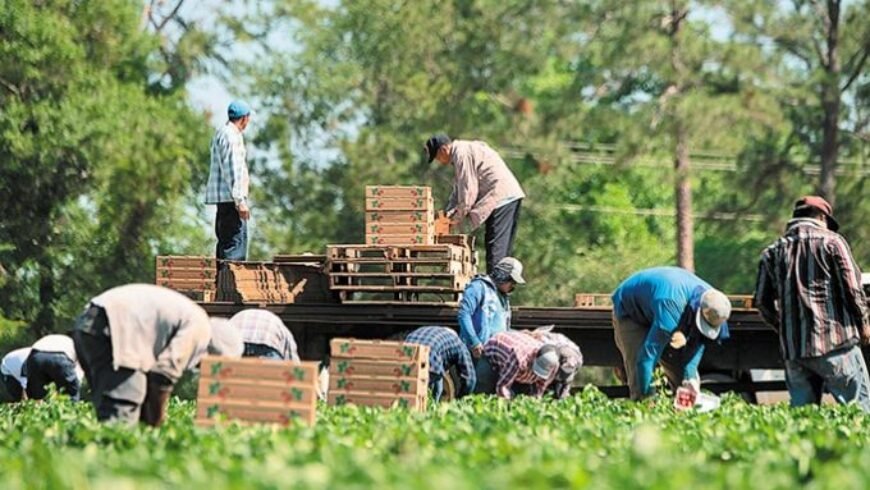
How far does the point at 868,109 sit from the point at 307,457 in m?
36.2

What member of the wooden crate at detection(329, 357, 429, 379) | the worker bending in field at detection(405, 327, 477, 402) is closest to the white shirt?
the worker bending in field at detection(405, 327, 477, 402)

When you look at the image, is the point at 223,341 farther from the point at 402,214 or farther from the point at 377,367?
the point at 402,214

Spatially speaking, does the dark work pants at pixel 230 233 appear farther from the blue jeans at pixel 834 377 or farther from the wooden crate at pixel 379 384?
the blue jeans at pixel 834 377

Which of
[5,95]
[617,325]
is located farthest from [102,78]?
[617,325]

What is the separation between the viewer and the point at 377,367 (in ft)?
49.8

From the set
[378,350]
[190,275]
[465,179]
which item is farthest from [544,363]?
[190,275]

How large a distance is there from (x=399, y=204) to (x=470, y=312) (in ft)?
6.97

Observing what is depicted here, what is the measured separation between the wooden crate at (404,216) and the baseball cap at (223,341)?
6686mm

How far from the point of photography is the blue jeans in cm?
1554

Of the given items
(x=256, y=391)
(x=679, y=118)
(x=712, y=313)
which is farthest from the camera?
(x=679, y=118)

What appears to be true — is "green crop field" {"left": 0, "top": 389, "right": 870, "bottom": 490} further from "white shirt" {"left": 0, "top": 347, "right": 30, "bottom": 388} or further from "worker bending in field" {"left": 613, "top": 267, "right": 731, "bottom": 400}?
"white shirt" {"left": 0, "top": 347, "right": 30, "bottom": 388}

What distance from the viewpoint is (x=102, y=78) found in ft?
134

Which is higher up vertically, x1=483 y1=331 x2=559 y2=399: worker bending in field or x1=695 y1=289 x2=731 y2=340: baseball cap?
x1=695 y1=289 x2=731 y2=340: baseball cap

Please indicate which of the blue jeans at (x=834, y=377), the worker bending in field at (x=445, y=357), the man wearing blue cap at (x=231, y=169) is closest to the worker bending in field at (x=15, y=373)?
the man wearing blue cap at (x=231, y=169)
